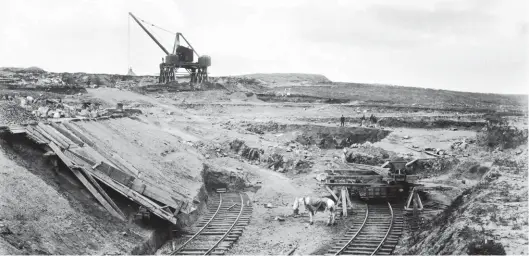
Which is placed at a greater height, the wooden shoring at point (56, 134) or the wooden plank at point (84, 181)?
the wooden shoring at point (56, 134)

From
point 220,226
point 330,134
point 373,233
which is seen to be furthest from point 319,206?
point 330,134

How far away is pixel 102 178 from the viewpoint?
12773 mm

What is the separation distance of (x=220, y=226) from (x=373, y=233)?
460cm

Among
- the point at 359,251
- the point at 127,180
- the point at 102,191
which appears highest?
the point at 127,180

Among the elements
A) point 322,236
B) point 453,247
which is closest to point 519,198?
point 453,247

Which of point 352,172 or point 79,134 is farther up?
point 79,134

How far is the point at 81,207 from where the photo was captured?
11.7m

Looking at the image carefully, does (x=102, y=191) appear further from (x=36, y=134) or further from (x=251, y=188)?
(x=251, y=188)

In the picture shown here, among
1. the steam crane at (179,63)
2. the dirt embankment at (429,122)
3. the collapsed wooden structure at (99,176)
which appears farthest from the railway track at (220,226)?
the steam crane at (179,63)

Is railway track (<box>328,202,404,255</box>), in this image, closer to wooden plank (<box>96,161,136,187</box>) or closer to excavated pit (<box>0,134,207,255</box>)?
excavated pit (<box>0,134,207,255</box>)

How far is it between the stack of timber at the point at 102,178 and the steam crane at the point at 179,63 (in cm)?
3912

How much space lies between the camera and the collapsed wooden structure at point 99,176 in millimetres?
12383

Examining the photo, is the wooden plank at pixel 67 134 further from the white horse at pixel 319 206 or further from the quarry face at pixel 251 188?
the white horse at pixel 319 206

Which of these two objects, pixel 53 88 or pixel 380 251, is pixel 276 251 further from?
pixel 53 88
